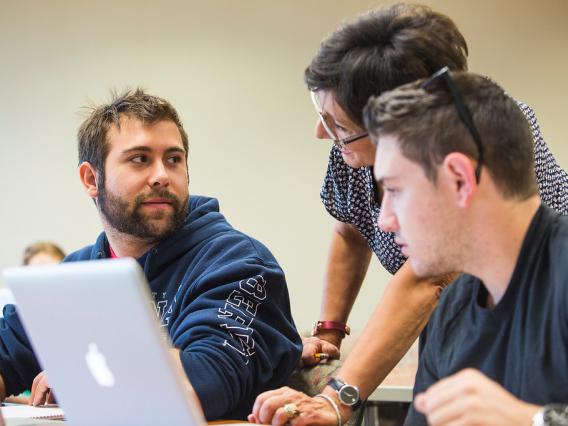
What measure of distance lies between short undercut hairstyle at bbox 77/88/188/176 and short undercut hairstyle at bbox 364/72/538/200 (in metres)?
0.89

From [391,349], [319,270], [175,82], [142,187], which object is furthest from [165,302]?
[175,82]

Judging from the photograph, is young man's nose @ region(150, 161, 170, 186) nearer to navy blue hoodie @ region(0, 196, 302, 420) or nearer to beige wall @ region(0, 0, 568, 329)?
navy blue hoodie @ region(0, 196, 302, 420)

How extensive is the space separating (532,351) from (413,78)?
0.60 meters

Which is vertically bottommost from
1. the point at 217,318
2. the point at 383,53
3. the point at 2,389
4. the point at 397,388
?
the point at 397,388

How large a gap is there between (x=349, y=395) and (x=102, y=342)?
Answer: 606mm

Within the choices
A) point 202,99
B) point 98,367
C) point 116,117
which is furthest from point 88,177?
point 202,99

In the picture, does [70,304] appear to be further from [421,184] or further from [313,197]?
[313,197]

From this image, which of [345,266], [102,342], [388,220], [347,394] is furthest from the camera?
[345,266]

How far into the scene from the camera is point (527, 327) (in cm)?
109

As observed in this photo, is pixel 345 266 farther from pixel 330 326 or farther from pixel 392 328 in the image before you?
pixel 392 328

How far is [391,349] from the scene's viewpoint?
62.1 inches

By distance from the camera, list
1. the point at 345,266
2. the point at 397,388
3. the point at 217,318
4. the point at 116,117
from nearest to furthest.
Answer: the point at 217,318, the point at 116,117, the point at 345,266, the point at 397,388

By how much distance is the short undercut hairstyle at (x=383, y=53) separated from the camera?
1483mm

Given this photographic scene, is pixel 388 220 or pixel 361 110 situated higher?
pixel 361 110
